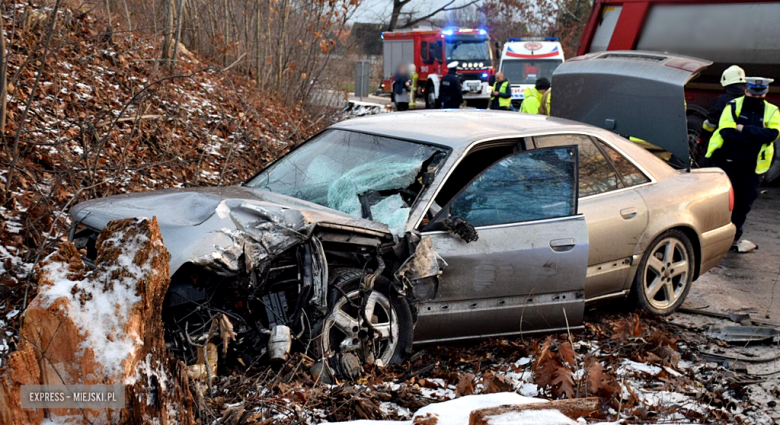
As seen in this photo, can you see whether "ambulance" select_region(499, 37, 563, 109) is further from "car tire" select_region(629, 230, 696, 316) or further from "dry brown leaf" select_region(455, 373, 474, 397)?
"dry brown leaf" select_region(455, 373, 474, 397)

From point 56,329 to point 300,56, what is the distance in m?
13.1

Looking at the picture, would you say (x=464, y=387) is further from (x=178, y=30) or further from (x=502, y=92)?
(x=502, y=92)

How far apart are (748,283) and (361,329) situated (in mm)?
4348

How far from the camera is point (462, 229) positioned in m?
4.43

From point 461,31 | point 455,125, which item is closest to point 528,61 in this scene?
point 461,31

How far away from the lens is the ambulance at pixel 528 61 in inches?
849

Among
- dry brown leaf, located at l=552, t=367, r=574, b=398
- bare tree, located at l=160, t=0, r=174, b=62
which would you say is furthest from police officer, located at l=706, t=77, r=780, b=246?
bare tree, located at l=160, t=0, r=174, b=62

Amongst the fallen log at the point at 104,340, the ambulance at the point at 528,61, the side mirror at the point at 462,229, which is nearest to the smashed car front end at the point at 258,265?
the side mirror at the point at 462,229

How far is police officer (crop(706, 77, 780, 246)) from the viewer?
770 cm

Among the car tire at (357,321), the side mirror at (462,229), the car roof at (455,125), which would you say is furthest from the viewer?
the car roof at (455,125)

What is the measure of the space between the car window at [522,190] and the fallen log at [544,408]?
→ 160 cm

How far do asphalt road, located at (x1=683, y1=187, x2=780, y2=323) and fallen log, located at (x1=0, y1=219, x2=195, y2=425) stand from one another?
4487mm

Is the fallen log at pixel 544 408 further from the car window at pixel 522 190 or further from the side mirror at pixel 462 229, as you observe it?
the car window at pixel 522 190

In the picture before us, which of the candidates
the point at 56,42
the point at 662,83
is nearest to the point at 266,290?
the point at 662,83
